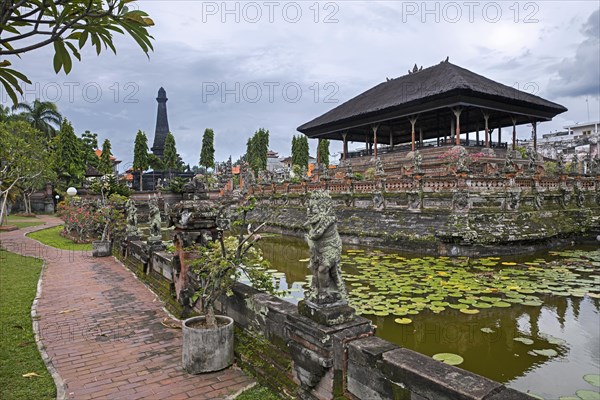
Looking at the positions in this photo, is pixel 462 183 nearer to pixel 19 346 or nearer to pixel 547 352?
pixel 547 352

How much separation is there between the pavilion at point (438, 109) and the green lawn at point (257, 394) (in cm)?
1768

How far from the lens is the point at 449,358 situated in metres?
5.14

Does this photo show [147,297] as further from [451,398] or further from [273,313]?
[451,398]

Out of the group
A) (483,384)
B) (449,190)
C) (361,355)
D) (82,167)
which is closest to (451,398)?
(483,384)

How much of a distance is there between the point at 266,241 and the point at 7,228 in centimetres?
1394

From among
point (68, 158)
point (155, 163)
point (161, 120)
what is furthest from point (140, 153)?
point (161, 120)

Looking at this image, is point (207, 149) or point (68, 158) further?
point (207, 149)

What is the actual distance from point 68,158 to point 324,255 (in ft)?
131

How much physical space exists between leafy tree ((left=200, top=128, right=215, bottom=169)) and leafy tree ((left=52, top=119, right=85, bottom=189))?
54.6 ft

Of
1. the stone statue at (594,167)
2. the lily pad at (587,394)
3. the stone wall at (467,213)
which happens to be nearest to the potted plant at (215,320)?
the lily pad at (587,394)

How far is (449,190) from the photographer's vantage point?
13.3m

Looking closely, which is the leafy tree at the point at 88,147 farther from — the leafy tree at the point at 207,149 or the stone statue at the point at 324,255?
the stone statue at the point at 324,255

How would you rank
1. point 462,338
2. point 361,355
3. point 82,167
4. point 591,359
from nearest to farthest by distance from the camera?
1. point 361,355
2. point 591,359
3. point 462,338
4. point 82,167

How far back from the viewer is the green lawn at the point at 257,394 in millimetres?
3715
